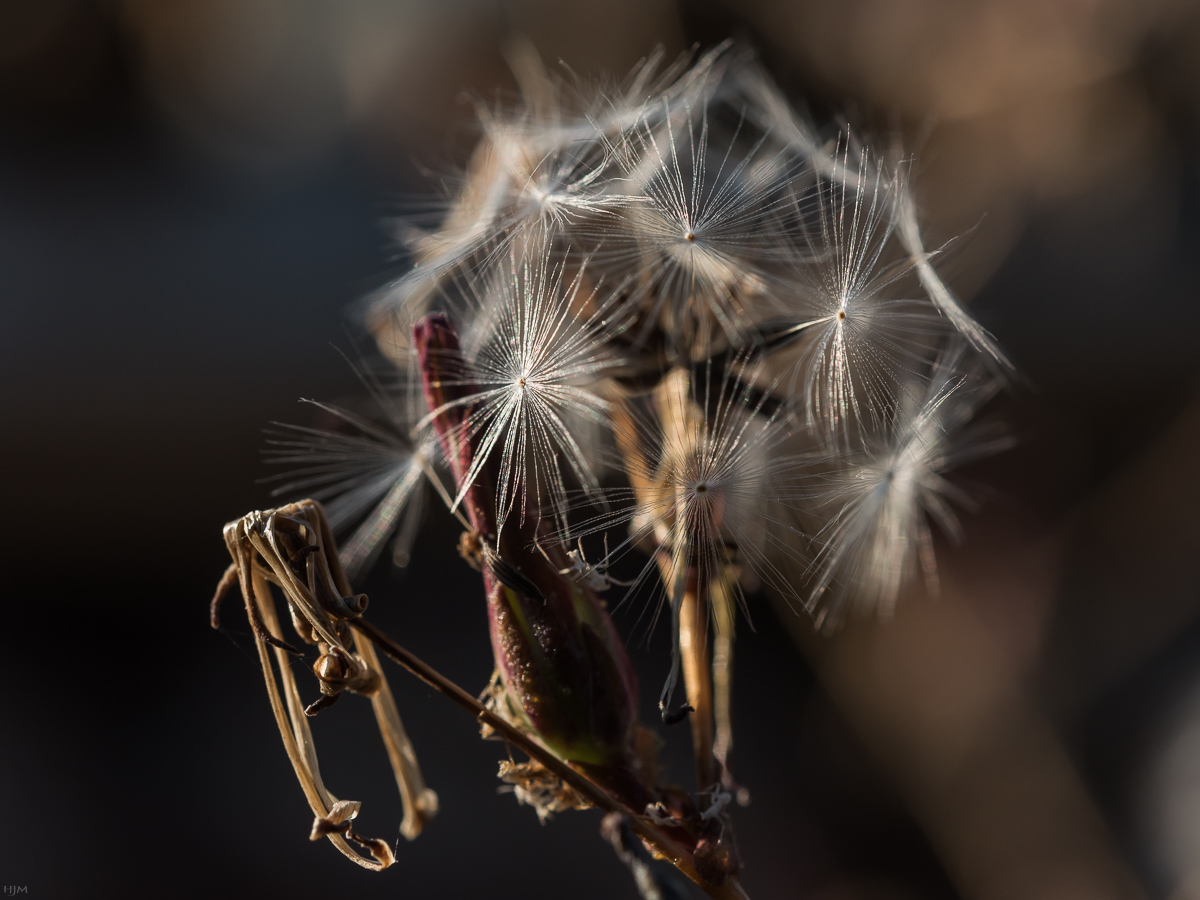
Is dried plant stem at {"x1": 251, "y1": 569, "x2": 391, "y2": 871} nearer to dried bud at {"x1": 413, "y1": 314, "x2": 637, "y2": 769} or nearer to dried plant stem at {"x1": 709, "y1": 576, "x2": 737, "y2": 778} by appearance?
dried bud at {"x1": 413, "y1": 314, "x2": 637, "y2": 769}

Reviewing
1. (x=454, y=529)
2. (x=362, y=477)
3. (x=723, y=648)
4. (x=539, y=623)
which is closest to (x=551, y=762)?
(x=539, y=623)

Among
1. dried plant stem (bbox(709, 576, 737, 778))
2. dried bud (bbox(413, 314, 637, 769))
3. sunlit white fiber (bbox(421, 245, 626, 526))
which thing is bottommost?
dried plant stem (bbox(709, 576, 737, 778))

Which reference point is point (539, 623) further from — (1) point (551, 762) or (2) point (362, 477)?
(2) point (362, 477)

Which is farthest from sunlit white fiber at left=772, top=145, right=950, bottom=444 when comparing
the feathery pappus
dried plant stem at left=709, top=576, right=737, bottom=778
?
dried plant stem at left=709, top=576, right=737, bottom=778

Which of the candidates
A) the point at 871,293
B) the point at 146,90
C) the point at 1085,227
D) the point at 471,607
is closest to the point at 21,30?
the point at 146,90

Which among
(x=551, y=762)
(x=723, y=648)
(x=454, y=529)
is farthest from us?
(x=454, y=529)

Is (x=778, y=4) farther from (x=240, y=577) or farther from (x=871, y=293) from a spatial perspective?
(x=240, y=577)
